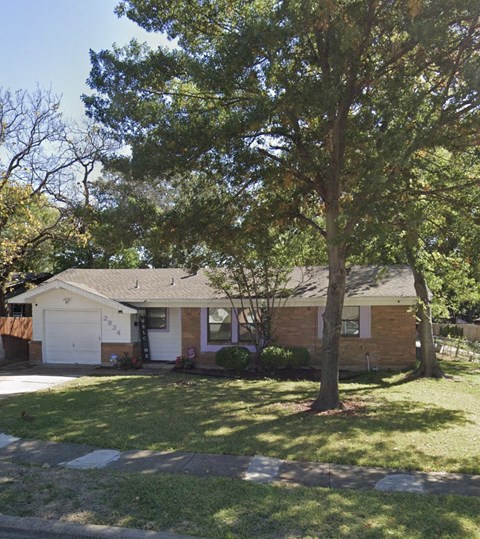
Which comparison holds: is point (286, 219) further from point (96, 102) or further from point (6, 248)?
point (6, 248)

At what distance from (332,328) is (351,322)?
745 cm

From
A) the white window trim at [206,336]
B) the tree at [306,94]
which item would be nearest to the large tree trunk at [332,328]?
the tree at [306,94]

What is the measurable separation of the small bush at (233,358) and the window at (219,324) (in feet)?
4.95

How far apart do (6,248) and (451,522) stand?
62.6 ft

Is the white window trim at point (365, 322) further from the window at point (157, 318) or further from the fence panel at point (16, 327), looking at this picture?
the fence panel at point (16, 327)

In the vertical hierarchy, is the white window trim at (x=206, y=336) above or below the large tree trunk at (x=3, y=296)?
below

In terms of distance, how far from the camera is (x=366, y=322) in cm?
1798

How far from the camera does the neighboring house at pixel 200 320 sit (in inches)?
704

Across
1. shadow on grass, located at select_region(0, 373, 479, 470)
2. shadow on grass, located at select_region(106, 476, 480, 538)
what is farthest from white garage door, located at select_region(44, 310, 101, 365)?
shadow on grass, located at select_region(106, 476, 480, 538)

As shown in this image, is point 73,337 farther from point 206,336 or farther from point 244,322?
point 244,322

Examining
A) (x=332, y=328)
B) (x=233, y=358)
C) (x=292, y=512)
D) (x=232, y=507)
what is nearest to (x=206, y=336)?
(x=233, y=358)

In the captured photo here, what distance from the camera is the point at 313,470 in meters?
6.87

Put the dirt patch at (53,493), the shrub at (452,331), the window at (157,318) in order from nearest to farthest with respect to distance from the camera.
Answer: the dirt patch at (53,493)
the window at (157,318)
the shrub at (452,331)

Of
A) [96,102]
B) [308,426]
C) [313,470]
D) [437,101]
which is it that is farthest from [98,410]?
[437,101]
